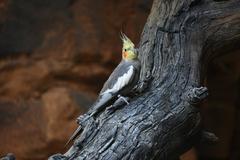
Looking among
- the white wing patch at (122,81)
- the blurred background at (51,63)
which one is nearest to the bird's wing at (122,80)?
the white wing patch at (122,81)

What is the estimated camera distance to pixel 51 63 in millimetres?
2803

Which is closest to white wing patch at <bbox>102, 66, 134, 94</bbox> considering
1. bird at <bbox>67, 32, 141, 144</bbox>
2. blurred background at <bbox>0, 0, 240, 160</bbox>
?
bird at <bbox>67, 32, 141, 144</bbox>

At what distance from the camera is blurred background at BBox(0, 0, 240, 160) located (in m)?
2.76

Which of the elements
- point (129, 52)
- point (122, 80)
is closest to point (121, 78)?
point (122, 80)

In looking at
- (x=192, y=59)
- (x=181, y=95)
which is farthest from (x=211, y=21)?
(x=181, y=95)

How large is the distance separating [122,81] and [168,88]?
23 centimetres

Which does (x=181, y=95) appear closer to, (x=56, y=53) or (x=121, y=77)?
(x=121, y=77)

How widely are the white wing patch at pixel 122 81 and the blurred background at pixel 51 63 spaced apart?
0.94 m

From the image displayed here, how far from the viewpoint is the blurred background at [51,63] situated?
9.07 ft

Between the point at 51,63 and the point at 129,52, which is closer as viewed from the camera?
the point at 129,52

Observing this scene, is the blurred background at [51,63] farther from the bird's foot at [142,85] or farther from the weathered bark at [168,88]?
the bird's foot at [142,85]

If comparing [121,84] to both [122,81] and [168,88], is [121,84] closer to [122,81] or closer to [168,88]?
[122,81]

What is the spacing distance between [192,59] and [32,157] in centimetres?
110

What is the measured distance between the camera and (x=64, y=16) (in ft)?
9.24
